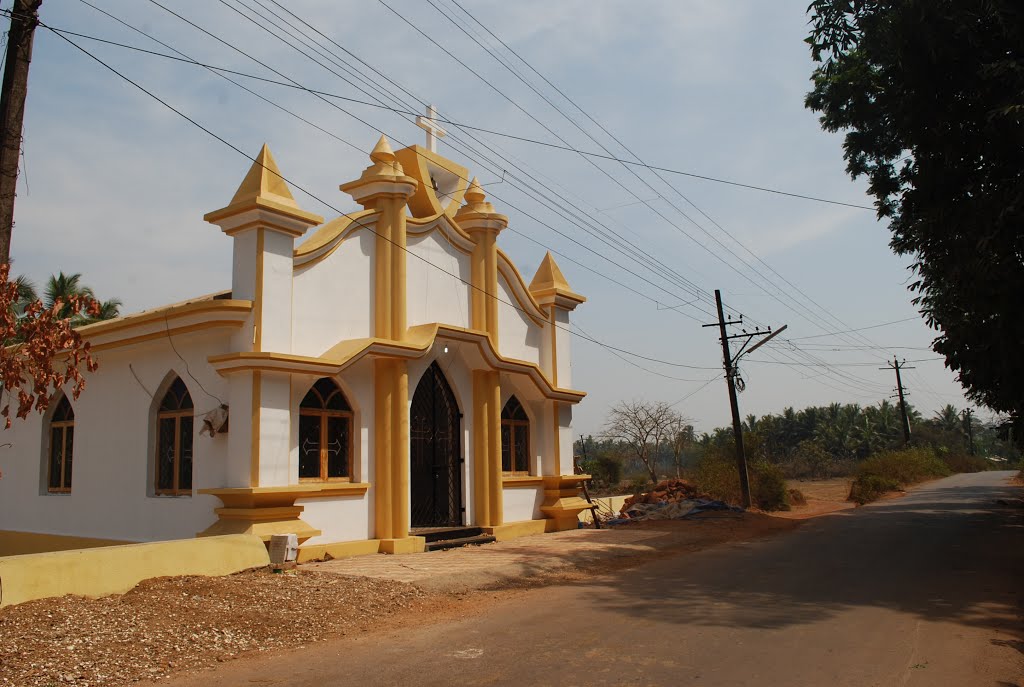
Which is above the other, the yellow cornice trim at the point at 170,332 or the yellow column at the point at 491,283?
the yellow column at the point at 491,283

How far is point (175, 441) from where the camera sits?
43.7 ft

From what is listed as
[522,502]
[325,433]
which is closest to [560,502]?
[522,502]

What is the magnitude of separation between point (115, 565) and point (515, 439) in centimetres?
1019

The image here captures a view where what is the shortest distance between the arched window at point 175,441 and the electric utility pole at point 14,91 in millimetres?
5912

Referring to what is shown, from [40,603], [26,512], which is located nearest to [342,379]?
[40,603]

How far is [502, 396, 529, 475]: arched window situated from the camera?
17672 millimetres

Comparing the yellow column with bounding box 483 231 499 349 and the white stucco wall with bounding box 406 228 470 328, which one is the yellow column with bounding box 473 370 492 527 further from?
the white stucco wall with bounding box 406 228 470 328

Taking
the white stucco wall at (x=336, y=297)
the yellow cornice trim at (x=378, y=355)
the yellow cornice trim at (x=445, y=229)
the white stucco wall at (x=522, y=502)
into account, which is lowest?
the white stucco wall at (x=522, y=502)

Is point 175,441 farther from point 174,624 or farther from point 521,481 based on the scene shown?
point 521,481

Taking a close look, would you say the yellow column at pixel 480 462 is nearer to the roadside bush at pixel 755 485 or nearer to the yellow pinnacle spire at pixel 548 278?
the yellow pinnacle spire at pixel 548 278

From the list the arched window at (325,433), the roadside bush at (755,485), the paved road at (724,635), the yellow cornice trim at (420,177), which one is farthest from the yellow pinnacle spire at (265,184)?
the roadside bush at (755,485)

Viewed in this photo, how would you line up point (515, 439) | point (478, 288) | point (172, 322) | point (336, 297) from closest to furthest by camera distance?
point (172, 322) → point (336, 297) → point (478, 288) → point (515, 439)

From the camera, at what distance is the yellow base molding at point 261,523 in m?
11.4

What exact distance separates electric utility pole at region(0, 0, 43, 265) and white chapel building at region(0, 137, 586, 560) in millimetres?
4176
